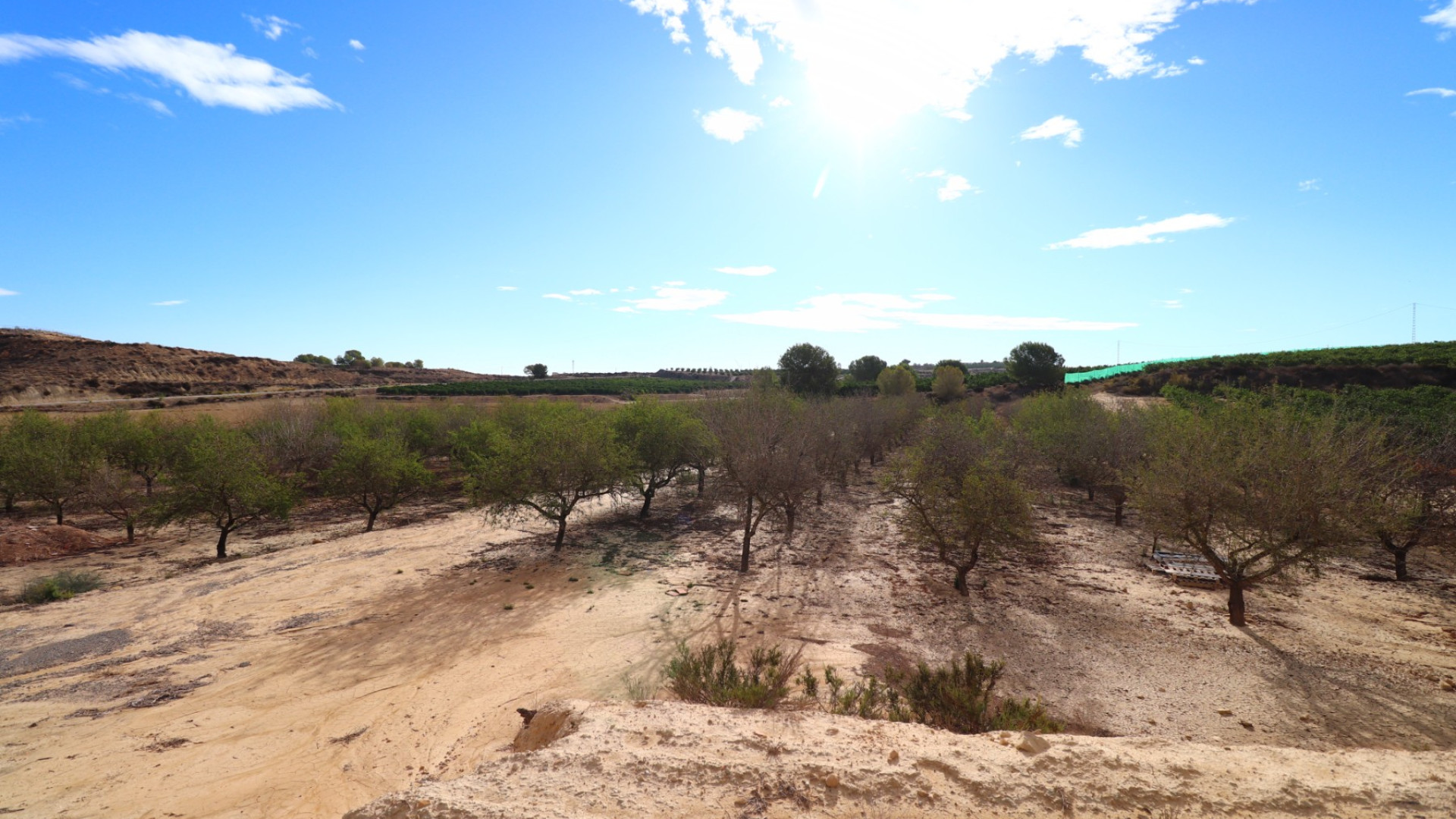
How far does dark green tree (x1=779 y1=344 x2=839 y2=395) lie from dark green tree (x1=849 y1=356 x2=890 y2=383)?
16855 millimetres

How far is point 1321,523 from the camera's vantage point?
38.3 feet

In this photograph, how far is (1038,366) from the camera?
2665 inches

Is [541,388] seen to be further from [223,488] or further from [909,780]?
[909,780]

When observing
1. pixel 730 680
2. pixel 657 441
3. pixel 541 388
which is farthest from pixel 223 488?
pixel 541 388

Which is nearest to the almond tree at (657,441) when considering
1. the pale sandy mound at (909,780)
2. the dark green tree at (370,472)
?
the dark green tree at (370,472)

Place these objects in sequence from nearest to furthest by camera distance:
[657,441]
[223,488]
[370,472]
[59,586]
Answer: [59,586]
[223,488]
[370,472]
[657,441]

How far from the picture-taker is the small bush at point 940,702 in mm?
7961

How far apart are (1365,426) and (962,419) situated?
1245 centimetres

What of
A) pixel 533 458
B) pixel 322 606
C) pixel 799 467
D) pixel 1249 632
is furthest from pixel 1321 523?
pixel 322 606

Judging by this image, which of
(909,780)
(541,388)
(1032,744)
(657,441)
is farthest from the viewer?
(541,388)

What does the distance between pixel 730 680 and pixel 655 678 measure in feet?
7.54

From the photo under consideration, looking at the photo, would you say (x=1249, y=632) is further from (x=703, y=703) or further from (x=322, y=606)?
(x=322, y=606)

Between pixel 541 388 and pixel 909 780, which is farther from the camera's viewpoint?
pixel 541 388

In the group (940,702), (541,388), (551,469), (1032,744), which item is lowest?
(940,702)
